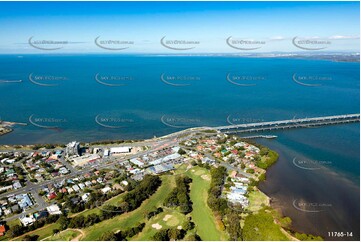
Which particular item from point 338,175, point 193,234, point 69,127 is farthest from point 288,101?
point 193,234

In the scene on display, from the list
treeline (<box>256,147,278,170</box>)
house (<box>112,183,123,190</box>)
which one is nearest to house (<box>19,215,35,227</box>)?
A: house (<box>112,183,123,190</box>)

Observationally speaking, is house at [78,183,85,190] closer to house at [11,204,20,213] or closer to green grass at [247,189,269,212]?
house at [11,204,20,213]

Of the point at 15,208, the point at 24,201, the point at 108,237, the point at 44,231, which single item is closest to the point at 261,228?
the point at 108,237

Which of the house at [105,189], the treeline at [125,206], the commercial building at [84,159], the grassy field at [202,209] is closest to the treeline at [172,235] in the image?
the grassy field at [202,209]

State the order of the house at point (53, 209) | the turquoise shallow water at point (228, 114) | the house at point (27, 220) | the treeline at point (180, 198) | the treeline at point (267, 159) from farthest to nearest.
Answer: the treeline at point (267, 159) < the turquoise shallow water at point (228, 114) < the treeline at point (180, 198) < the house at point (53, 209) < the house at point (27, 220)

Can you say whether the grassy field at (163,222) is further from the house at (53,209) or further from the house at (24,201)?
the house at (24,201)

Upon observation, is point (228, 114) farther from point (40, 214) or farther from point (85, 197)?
point (40, 214)
